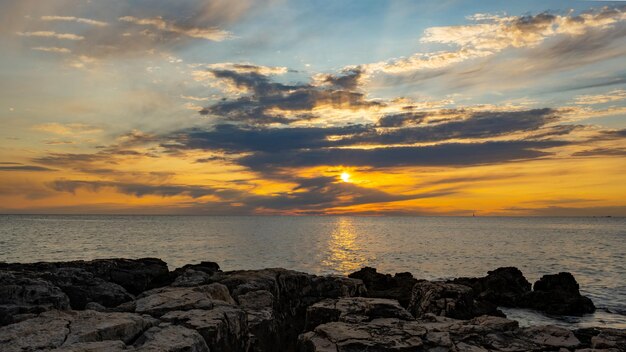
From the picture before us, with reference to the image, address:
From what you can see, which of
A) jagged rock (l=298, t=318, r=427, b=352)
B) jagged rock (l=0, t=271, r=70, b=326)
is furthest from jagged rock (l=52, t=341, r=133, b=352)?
jagged rock (l=0, t=271, r=70, b=326)

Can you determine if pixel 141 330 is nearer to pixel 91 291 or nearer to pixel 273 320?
pixel 273 320

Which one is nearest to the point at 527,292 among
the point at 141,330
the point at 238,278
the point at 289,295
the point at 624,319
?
the point at 624,319

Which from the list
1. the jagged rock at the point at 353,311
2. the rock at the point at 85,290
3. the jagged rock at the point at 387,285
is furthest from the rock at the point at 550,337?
the jagged rock at the point at 387,285

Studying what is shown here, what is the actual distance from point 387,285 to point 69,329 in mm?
22894

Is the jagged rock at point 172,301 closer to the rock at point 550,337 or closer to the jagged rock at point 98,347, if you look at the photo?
the jagged rock at point 98,347

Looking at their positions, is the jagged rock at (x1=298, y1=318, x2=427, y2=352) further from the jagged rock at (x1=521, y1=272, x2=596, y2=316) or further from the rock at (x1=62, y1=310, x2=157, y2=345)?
the jagged rock at (x1=521, y1=272, x2=596, y2=316)

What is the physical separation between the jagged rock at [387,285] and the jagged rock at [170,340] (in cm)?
1768

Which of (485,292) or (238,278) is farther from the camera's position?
(485,292)

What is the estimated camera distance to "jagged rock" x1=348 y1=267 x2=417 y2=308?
25078 mm

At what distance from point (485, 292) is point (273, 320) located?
21.7 meters

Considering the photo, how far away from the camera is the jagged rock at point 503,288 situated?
1097 inches

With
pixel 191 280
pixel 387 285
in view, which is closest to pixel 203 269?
pixel 191 280

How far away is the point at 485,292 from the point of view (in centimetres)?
2900

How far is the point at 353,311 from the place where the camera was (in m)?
11.2
